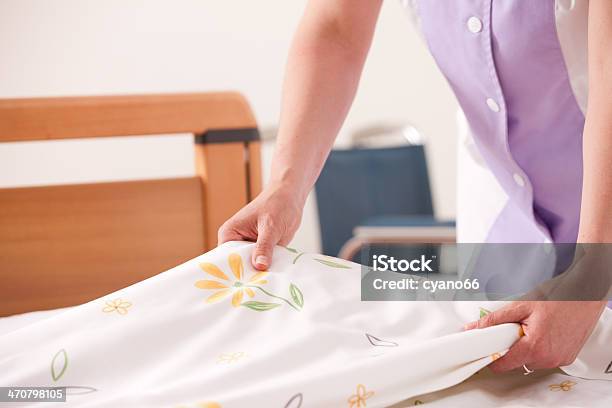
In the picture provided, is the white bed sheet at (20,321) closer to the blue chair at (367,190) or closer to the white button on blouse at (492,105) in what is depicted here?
the white button on blouse at (492,105)

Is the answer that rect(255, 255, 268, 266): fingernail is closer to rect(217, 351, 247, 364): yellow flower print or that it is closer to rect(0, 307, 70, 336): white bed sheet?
rect(217, 351, 247, 364): yellow flower print

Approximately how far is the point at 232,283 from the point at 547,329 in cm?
38

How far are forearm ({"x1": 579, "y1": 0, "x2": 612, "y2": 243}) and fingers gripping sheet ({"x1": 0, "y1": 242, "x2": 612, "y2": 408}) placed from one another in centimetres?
15

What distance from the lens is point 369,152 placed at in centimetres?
349

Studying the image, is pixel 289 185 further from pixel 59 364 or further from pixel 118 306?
pixel 59 364

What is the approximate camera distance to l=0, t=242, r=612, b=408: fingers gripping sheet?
2.60 ft

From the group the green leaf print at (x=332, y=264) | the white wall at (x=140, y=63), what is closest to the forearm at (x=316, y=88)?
the green leaf print at (x=332, y=264)

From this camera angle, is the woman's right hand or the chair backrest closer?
the woman's right hand

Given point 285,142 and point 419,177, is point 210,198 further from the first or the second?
point 419,177

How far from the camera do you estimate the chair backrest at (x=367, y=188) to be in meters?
3.38

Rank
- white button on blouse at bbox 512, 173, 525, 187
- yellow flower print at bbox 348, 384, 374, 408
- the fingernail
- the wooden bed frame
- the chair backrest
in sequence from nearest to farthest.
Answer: yellow flower print at bbox 348, 384, 374, 408 → the fingernail → white button on blouse at bbox 512, 173, 525, 187 → the wooden bed frame → the chair backrest

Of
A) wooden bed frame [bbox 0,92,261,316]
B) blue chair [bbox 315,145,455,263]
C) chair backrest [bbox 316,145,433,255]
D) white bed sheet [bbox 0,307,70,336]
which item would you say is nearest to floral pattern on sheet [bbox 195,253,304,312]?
white bed sheet [bbox 0,307,70,336]

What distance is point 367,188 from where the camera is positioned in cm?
349

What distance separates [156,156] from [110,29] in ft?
1.92
